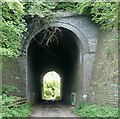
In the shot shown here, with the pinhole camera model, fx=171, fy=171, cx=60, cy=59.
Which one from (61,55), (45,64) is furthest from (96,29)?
(45,64)

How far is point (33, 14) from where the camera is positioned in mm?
11188

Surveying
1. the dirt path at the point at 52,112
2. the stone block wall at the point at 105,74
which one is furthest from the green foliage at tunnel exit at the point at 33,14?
the dirt path at the point at 52,112

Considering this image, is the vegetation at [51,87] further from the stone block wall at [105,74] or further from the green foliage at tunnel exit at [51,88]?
the stone block wall at [105,74]

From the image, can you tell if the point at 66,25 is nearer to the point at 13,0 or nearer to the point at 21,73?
the point at 21,73

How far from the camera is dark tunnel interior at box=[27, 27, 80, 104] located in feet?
47.1

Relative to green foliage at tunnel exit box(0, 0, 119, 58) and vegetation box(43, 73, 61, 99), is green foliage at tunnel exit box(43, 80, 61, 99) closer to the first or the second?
vegetation box(43, 73, 61, 99)

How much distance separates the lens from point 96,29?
39.9 ft

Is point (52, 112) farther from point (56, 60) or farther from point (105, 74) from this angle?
Result: point (56, 60)

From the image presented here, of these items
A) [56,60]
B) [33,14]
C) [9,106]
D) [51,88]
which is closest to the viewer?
[9,106]

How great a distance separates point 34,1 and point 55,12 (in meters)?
2.11

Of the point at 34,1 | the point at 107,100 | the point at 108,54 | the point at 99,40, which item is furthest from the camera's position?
the point at 99,40

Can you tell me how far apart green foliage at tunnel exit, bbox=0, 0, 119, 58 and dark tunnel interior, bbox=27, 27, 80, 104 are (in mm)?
1777

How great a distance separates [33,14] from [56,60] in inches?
449

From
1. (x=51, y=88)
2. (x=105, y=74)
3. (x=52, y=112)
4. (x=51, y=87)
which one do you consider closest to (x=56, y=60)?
(x=52, y=112)
